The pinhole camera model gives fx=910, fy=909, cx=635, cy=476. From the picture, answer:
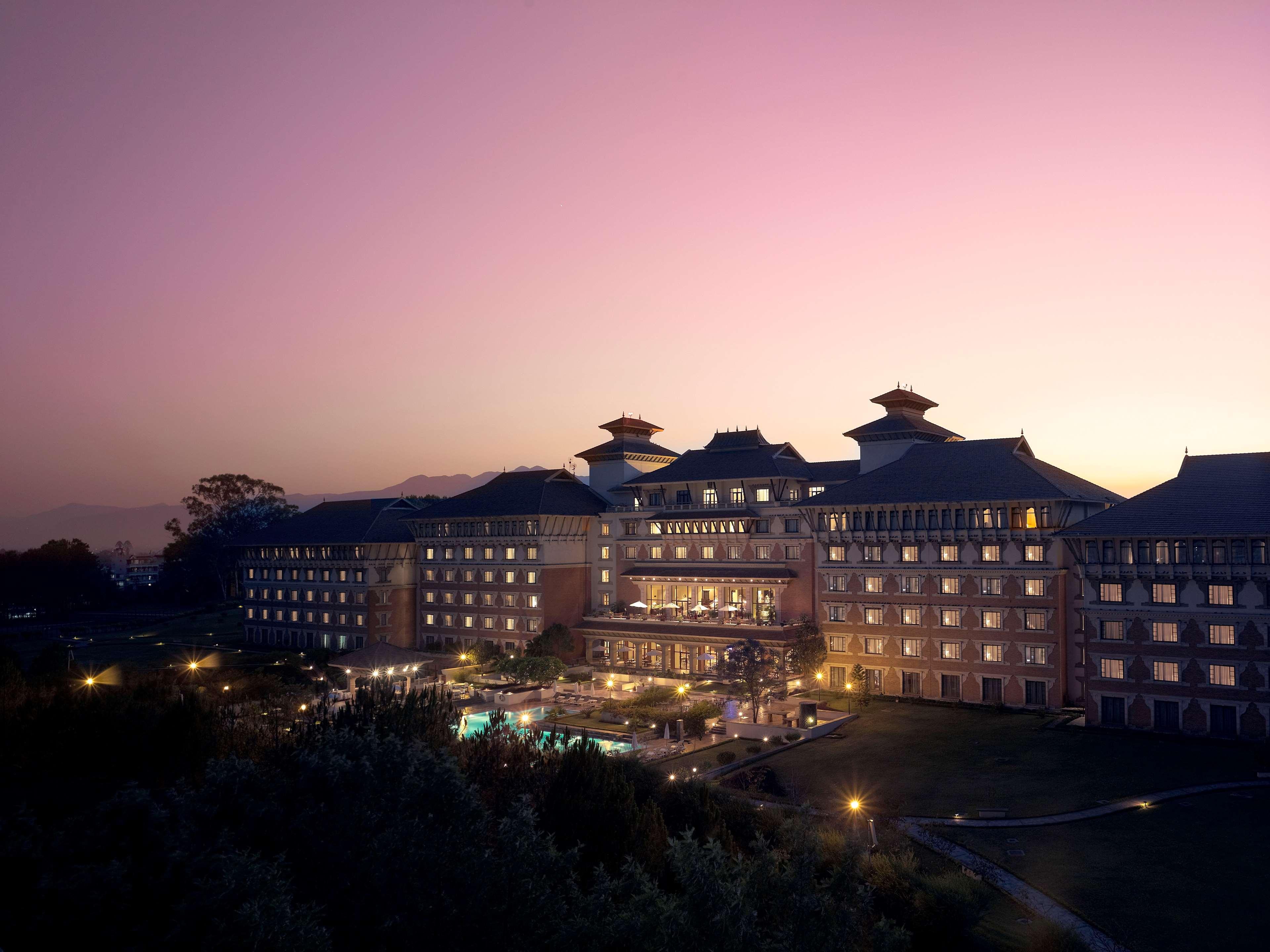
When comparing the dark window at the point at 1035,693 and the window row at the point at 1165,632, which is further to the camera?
the dark window at the point at 1035,693

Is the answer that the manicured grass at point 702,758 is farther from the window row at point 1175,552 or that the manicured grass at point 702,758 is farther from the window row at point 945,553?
the window row at point 1175,552

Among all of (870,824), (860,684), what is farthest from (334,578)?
(870,824)

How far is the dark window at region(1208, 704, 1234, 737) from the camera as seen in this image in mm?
47781

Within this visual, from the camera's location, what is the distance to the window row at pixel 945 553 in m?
56.5

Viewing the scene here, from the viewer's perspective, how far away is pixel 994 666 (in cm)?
5759

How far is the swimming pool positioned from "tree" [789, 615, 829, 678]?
48.4 ft

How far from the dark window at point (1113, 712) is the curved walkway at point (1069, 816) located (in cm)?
1085

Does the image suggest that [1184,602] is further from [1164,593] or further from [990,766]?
[990,766]

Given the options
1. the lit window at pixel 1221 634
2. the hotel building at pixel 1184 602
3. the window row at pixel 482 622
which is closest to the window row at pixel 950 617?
the hotel building at pixel 1184 602

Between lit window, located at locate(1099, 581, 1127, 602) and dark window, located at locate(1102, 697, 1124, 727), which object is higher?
lit window, located at locate(1099, 581, 1127, 602)

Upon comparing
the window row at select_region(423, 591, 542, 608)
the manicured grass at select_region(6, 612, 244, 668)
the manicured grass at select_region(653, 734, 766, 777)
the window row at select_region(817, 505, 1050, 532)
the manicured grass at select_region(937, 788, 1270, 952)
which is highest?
the window row at select_region(817, 505, 1050, 532)

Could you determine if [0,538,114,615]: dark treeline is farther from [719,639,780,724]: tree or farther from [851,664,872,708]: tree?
[851,664,872,708]: tree

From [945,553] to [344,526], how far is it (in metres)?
60.3

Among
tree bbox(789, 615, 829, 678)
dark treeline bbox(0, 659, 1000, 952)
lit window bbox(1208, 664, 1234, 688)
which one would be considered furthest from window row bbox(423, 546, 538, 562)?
lit window bbox(1208, 664, 1234, 688)
